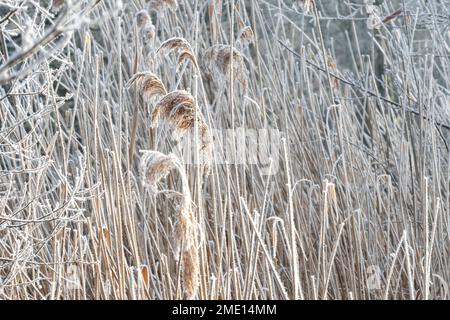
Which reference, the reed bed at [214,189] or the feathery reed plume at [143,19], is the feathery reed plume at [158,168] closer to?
the reed bed at [214,189]

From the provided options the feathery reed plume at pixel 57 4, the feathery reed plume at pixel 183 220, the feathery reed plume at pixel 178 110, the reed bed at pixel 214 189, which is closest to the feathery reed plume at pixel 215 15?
the reed bed at pixel 214 189

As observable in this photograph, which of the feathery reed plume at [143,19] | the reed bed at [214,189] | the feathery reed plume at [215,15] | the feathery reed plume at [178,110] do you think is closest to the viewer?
the feathery reed plume at [178,110]

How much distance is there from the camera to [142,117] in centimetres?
219

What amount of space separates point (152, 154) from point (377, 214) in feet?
3.28

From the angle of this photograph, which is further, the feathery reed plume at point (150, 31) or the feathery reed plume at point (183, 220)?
the feathery reed plume at point (150, 31)

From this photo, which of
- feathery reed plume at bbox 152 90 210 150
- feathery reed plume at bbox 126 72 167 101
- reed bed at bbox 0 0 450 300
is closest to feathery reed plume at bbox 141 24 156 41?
reed bed at bbox 0 0 450 300

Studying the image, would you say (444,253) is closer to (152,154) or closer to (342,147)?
(342,147)

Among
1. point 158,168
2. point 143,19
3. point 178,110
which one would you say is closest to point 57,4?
point 143,19

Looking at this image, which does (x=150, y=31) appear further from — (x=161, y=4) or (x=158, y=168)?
(x=158, y=168)

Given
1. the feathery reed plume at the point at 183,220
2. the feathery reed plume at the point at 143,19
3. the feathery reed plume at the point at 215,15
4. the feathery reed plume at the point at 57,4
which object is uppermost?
the feathery reed plume at the point at 215,15

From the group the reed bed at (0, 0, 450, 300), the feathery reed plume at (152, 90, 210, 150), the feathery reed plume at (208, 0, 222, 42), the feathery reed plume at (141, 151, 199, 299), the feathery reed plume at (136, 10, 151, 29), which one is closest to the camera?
the feathery reed plume at (141, 151, 199, 299)

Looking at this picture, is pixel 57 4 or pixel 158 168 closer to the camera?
pixel 158 168

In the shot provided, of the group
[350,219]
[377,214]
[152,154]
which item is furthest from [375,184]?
[152,154]

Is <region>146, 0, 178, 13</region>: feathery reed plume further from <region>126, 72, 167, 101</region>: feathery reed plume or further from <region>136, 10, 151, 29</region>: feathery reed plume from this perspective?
<region>126, 72, 167, 101</region>: feathery reed plume
